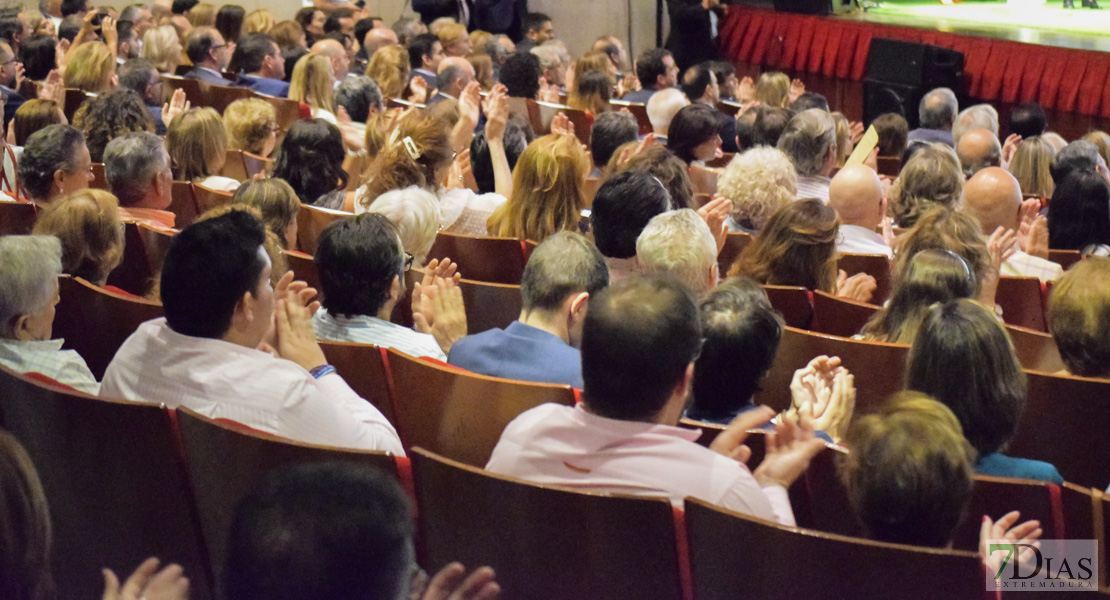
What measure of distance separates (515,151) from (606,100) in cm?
190

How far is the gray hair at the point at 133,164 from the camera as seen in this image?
12.8ft

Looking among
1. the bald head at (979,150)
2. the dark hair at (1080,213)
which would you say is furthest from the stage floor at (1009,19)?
the dark hair at (1080,213)

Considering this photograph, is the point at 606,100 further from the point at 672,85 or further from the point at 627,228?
the point at 627,228

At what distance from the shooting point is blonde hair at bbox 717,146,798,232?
4.14 metres

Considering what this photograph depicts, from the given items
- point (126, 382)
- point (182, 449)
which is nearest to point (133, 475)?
point (182, 449)

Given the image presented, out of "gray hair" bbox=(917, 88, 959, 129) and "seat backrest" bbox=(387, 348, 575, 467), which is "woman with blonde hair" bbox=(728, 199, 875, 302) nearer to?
"seat backrest" bbox=(387, 348, 575, 467)

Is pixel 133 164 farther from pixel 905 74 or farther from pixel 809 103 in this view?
pixel 905 74

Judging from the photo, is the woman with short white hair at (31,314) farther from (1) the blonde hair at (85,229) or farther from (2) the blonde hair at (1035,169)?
(2) the blonde hair at (1035,169)

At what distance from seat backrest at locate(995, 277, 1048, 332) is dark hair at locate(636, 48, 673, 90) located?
4362mm

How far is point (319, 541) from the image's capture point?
117 centimetres

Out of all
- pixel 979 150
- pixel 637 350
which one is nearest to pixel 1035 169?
pixel 979 150

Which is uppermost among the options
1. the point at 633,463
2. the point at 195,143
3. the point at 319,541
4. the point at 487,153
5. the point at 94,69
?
the point at 319,541

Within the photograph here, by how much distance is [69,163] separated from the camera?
404cm

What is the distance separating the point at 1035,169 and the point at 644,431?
14.5 feet
